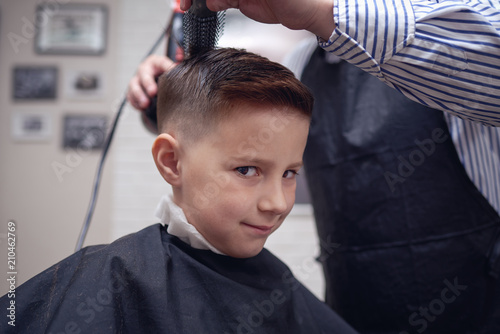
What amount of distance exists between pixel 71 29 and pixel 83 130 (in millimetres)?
694

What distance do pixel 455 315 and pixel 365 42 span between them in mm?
751

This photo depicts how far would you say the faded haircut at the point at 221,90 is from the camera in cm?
75

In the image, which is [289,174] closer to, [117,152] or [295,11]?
[295,11]

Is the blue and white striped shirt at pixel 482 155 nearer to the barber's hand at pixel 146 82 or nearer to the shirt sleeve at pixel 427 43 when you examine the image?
the shirt sleeve at pixel 427 43

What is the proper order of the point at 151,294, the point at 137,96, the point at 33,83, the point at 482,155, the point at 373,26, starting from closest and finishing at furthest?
the point at 373,26
the point at 151,294
the point at 482,155
the point at 137,96
the point at 33,83

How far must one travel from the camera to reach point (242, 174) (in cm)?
74

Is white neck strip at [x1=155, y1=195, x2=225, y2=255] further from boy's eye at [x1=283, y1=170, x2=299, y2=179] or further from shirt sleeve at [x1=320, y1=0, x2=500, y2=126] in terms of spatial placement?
shirt sleeve at [x1=320, y1=0, x2=500, y2=126]

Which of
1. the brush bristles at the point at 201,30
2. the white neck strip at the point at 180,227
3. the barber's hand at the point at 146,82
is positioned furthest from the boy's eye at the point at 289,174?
the barber's hand at the point at 146,82

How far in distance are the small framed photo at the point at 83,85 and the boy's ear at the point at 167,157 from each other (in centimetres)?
198

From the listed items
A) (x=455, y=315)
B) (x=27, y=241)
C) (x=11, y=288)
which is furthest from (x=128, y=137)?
(x=455, y=315)

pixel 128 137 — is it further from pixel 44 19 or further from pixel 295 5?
pixel 295 5

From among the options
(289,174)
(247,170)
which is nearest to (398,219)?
(289,174)

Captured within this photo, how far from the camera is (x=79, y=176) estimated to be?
2.54 meters

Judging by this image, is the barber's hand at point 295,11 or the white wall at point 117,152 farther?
the white wall at point 117,152
